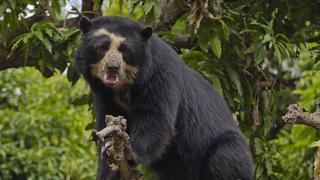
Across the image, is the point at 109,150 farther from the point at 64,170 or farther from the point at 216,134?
the point at 64,170

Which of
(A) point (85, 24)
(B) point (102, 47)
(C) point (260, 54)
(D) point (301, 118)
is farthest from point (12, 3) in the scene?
(D) point (301, 118)

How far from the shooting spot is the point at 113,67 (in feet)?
17.7

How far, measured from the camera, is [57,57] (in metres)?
6.51

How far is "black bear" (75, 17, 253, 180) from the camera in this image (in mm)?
5484

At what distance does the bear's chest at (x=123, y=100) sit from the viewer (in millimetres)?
5707

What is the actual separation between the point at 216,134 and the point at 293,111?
209 cm

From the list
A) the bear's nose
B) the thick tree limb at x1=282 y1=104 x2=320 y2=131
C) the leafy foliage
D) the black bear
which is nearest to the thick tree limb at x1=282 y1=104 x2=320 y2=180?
the thick tree limb at x1=282 y1=104 x2=320 y2=131

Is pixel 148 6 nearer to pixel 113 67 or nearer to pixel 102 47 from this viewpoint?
pixel 102 47

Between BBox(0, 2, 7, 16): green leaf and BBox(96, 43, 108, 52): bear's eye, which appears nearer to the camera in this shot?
BBox(96, 43, 108, 52): bear's eye

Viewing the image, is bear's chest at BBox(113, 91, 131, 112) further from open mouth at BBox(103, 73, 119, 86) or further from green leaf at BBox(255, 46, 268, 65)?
green leaf at BBox(255, 46, 268, 65)

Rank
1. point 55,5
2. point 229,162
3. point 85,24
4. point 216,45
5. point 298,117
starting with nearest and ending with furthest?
point 298,117 < point 85,24 < point 229,162 < point 216,45 < point 55,5

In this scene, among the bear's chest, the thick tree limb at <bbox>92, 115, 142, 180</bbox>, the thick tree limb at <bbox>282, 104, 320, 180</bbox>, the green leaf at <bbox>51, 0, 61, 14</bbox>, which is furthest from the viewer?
the green leaf at <bbox>51, 0, 61, 14</bbox>

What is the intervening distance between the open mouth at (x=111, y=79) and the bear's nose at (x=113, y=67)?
0.03m

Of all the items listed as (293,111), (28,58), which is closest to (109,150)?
(293,111)
